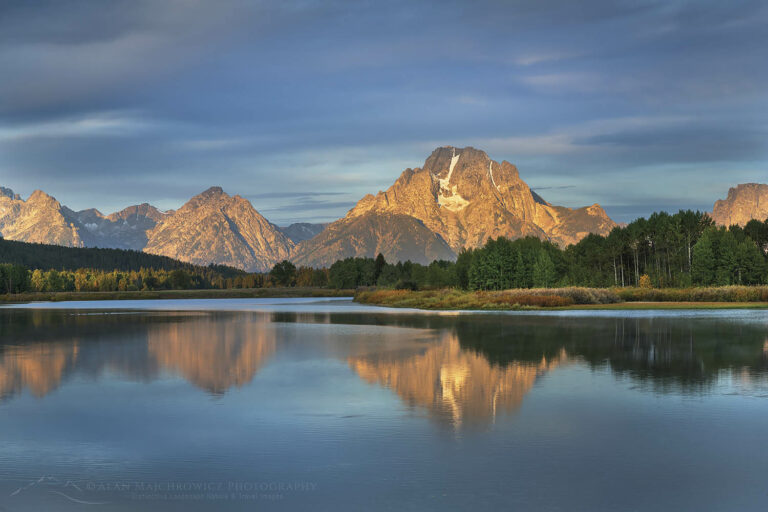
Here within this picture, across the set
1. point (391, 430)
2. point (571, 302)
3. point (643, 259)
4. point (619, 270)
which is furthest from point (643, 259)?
point (391, 430)

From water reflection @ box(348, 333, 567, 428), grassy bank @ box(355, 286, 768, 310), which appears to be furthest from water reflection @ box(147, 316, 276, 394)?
grassy bank @ box(355, 286, 768, 310)

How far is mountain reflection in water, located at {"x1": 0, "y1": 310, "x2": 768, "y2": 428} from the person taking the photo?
23.4 metres

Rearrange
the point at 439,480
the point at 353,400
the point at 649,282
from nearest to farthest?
1. the point at 439,480
2. the point at 353,400
3. the point at 649,282

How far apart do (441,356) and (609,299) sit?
64241mm

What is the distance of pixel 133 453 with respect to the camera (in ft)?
49.3

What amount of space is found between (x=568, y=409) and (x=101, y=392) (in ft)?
52.2

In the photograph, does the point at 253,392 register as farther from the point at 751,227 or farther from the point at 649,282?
the point at 751,227

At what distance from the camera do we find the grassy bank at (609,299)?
83.2 metres

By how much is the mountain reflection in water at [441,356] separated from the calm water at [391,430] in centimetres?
19

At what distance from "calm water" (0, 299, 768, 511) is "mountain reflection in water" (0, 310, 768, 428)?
19 centimetres

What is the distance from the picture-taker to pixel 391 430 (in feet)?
54.9

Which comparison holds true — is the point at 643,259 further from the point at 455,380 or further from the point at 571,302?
the point at 455,380

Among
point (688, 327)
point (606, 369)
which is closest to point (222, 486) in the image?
point (606, 369)

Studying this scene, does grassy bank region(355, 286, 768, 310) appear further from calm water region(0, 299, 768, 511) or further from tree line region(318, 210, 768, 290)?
calm water region(0, 299, 768, 511)
